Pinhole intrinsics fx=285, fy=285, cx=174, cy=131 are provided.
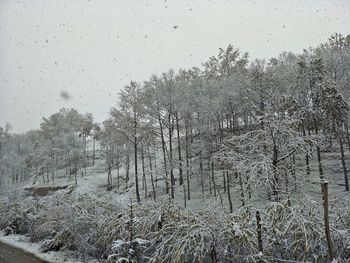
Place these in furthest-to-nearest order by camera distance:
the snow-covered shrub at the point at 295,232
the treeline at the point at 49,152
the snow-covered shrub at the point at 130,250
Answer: the treeline at the point at 49,152 → the snow-covered shrub at the point at 130,250 → the snow-covered shrub at the point at 295,232

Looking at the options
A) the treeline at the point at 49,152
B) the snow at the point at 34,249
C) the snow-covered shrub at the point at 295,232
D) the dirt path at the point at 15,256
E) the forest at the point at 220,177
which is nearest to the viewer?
the snow-covered shrub at the point at 295,232

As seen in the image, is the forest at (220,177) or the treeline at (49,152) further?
the treeline at (49,152)

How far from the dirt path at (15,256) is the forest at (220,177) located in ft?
2.56

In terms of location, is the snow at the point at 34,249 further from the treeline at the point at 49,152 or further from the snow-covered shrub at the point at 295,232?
the treeline at the point at 49,152

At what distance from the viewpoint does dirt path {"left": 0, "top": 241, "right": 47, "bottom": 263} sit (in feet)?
32.7

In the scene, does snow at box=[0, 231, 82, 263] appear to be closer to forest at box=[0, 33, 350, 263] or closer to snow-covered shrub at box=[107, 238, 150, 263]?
forest at box=[0, 33, 350, 263]

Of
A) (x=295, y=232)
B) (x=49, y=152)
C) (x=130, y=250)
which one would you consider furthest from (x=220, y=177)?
(x=49, y=152)

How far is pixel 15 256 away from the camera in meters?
10.6

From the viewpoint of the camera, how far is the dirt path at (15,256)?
9.97 m

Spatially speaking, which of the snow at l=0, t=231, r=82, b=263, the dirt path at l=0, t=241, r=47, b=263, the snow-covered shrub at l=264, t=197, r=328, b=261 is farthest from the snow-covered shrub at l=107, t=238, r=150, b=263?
the dirt path at l=0, t=241, r=47, b=263

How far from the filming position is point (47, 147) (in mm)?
52000

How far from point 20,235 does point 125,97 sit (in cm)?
1288

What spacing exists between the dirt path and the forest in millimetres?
780

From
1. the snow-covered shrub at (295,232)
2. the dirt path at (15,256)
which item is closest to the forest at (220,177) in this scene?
the snow-covered shrub at (295,232)
